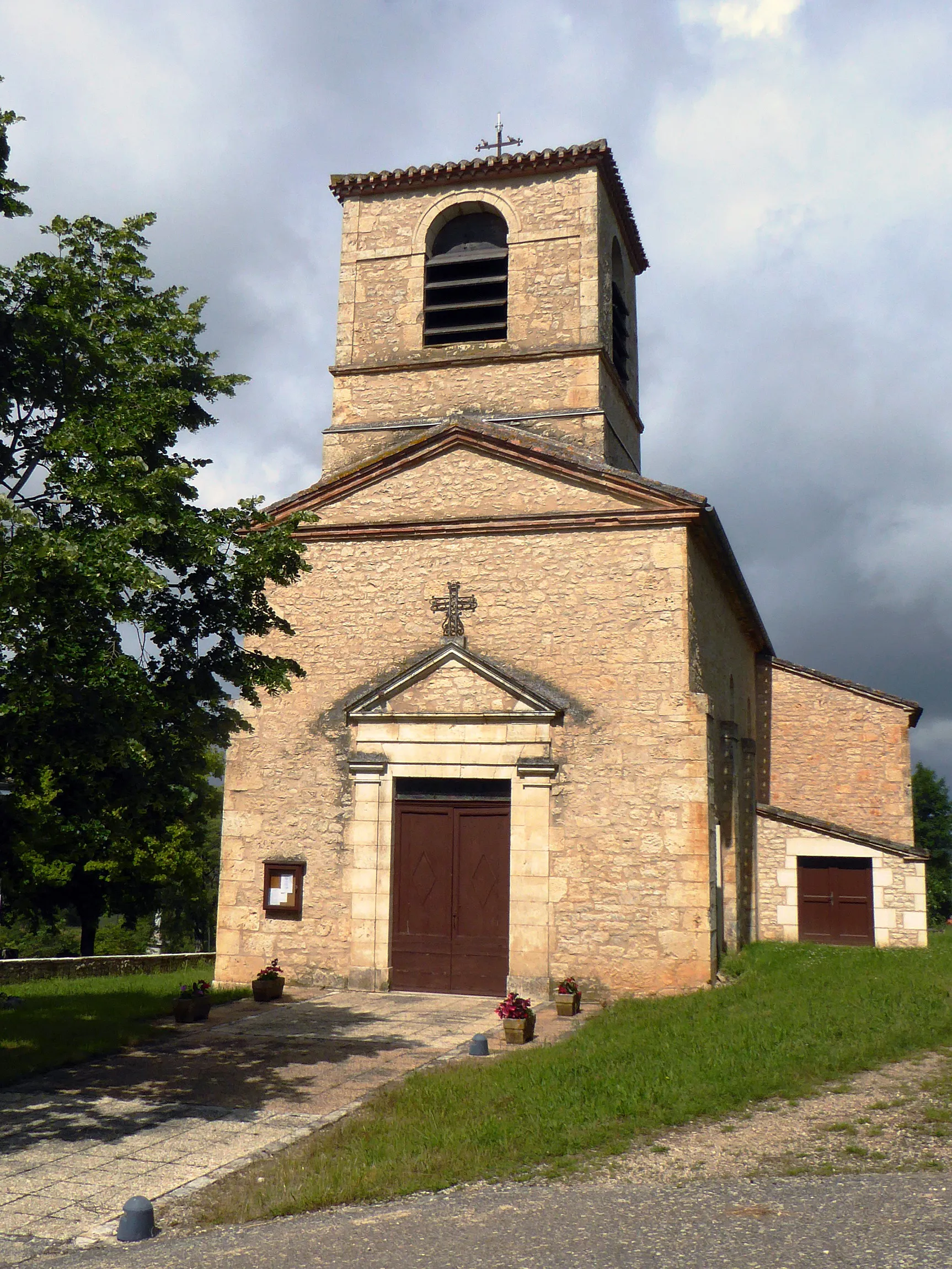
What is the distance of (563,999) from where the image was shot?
10742 mm

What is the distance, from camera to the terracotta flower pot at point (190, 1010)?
34.2ft

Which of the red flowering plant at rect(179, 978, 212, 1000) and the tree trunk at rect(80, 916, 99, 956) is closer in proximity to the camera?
the red flowering plant at rect(179, 978, 212, 1000)

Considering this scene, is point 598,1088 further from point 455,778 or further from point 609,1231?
point 455,778

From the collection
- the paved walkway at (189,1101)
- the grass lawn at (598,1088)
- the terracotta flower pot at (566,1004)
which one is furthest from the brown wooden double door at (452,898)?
the grass lawn at (598,1088)

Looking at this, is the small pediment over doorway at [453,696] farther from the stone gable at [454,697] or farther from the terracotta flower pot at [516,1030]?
the terracotta flower pot at [516,1030]

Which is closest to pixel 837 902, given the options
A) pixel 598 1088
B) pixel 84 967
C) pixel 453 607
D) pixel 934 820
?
pixel 453 607

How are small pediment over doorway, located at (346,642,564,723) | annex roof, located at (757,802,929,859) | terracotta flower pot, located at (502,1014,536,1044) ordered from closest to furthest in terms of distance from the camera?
1. terracotta flower pot, located at (502,1014,536,1044)
2. small pediment over doorway, located at (346,642,564,723)
3. annex roof, located at (757,802,929,859)

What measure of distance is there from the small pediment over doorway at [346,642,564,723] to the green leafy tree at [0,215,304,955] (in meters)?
4.31

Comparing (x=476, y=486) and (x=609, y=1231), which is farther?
(x=476, y=486)

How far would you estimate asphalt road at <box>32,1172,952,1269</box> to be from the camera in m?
4.31

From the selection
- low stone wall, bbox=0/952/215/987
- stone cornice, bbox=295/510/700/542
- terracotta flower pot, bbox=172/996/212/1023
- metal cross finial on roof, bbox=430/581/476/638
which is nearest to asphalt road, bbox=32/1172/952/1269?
terracotta flower pot, bbox=172/996/212/1023

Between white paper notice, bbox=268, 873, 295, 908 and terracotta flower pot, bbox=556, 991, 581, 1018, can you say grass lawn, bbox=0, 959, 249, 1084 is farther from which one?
terracotta flower pot, bbox=556, 991, 581, 1018

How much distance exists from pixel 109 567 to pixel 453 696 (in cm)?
648

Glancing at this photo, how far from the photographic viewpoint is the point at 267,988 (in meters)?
11.7
